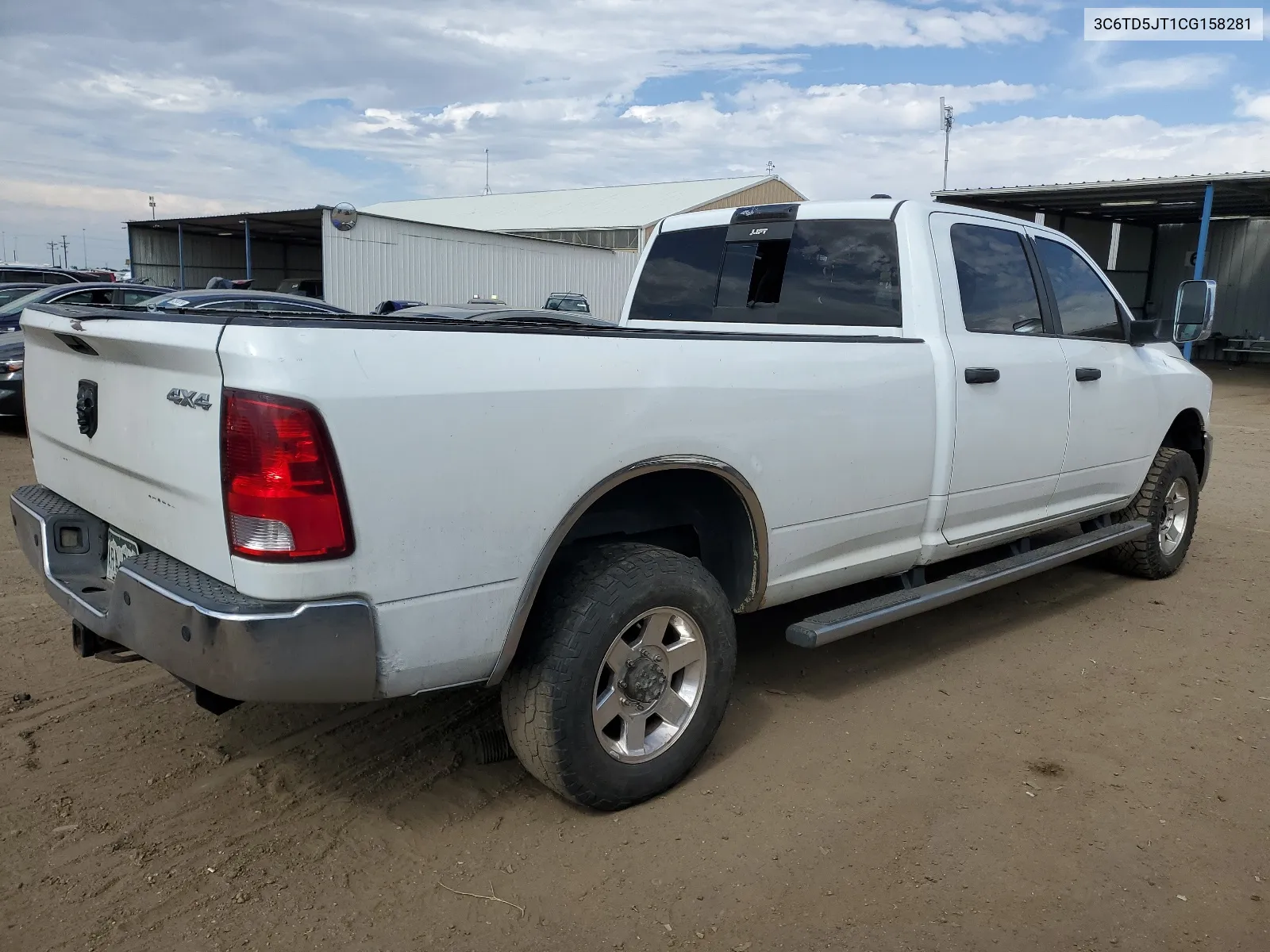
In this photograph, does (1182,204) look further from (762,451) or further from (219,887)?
(219,887)

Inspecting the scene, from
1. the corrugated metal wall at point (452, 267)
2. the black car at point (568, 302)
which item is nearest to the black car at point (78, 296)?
the corrugated metal wall at point (452, 267)

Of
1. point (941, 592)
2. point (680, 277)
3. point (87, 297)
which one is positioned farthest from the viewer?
point (87, 297)

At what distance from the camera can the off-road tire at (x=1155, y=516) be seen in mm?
5715

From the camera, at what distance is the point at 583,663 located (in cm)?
287

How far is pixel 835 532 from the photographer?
3.70 metres

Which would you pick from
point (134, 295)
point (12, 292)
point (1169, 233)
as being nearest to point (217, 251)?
point (12, 292)

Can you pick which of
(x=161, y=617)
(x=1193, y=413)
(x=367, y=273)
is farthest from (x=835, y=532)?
(x=367, y=273)

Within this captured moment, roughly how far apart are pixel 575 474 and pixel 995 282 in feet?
8.66

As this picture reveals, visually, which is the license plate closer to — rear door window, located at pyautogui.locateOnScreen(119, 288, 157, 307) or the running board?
the running board

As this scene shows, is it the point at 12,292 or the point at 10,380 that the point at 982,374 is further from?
the point at 12,292

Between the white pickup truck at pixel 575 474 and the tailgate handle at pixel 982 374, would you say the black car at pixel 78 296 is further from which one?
the tailgate handle at pixel 982 374

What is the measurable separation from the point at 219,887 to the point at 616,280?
3335 cm

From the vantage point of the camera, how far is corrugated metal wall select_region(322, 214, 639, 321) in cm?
2522

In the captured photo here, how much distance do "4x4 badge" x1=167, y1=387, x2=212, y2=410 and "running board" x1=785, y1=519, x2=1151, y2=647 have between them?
81.6 inches
